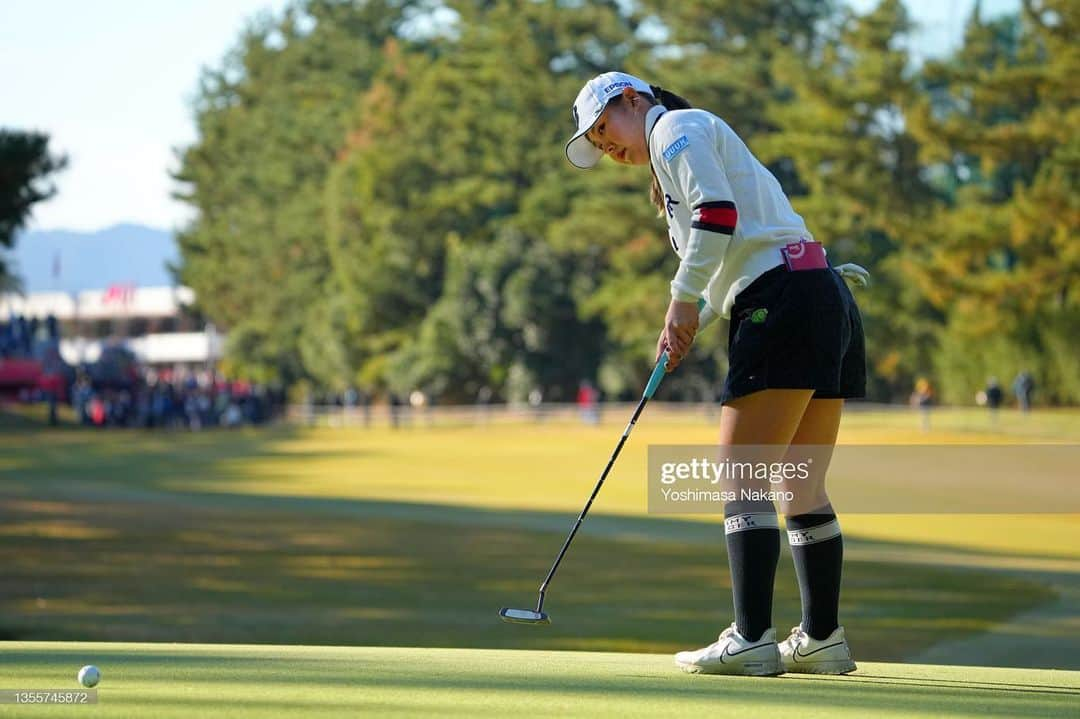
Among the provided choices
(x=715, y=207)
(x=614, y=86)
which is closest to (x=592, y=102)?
(x=614, y=86)

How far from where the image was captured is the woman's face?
5691 millimetres

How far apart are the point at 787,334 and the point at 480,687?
1427 millimetres

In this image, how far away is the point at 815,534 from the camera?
19.0ft

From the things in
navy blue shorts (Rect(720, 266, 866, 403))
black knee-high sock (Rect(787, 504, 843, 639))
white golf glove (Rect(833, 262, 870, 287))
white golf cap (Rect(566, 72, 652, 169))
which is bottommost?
black knee-high sock (Rect(787, 504, 843, 639))

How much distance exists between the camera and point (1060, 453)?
37.1 meters

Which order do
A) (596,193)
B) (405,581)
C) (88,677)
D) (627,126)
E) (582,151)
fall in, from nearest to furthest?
(88,677) → (627,126) → (582,151) → (405,581) → (596,193)

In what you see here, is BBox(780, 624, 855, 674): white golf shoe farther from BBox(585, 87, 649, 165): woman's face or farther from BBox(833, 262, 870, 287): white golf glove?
BBox(585, 87, 649, 165): woman's face

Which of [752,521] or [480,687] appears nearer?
[480,687]

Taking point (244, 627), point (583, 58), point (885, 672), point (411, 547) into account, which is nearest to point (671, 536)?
point (411, 547)

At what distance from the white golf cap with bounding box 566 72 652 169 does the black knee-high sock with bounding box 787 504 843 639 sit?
136 centimetres

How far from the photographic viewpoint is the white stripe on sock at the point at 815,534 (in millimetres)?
5777

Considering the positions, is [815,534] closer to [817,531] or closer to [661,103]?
[817,531]

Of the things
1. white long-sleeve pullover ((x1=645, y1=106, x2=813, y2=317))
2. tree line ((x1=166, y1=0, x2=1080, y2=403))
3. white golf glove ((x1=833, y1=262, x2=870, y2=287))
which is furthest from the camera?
tree line ((x1=166, y1=0, x2=1080, y2=403))

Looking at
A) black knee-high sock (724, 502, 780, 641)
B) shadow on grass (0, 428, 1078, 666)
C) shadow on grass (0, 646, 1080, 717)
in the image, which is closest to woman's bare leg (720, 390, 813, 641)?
black knee-high sock (724, 502, 780, 641)
